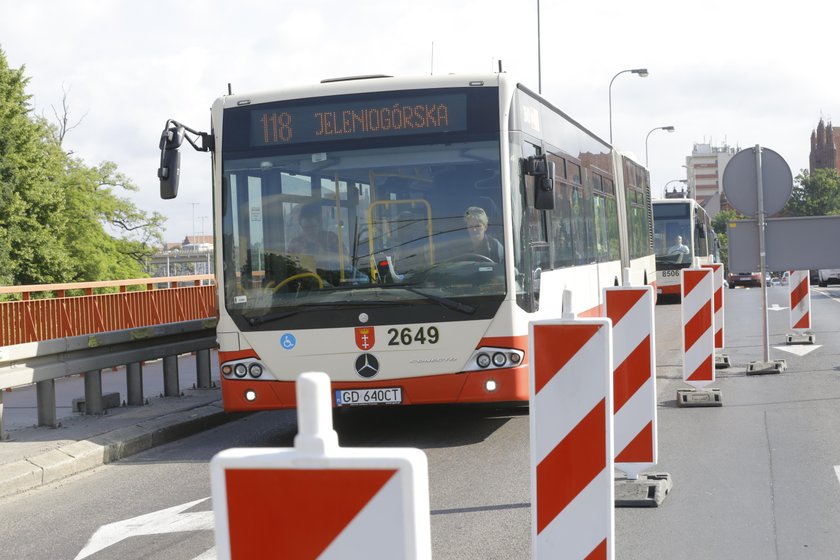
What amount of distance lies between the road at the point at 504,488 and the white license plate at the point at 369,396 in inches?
21.3

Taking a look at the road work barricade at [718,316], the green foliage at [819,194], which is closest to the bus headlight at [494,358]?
the road work barricade at [718,316]

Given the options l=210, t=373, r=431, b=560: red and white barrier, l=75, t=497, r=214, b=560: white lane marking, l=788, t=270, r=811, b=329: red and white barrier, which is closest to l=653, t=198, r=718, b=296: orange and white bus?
l=788, t=270, r=811, b=329: red and white barrier

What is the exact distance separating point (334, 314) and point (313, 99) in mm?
1966

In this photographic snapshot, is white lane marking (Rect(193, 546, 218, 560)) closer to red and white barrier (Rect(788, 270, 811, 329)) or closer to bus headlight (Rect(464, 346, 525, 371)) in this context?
bus headlight (Rect(464, 346, 525, 371))

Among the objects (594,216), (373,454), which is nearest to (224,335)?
(594,216)

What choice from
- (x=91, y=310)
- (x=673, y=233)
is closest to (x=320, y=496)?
(x=91, y=310)

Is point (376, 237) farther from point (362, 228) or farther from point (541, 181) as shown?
point (541, 181)

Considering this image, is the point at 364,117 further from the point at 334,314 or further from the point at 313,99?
the point at 334,314

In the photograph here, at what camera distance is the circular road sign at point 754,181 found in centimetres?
1434

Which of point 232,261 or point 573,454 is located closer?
point 573,454

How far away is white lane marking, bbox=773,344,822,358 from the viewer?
17.2 metres

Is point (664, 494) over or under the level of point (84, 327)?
under

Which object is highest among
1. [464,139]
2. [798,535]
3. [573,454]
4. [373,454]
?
[464,139]

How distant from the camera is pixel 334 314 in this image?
9.80 m
